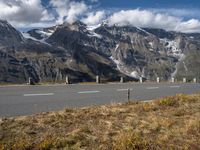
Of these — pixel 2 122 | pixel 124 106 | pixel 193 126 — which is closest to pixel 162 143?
pixel 193 126

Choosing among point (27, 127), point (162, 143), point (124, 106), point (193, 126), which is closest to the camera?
point (162, 143)

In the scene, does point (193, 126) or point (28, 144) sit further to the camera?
point (193, 126)

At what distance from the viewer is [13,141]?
809 centimetres

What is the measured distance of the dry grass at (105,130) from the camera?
27.1 feet

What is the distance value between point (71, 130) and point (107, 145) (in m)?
1.37

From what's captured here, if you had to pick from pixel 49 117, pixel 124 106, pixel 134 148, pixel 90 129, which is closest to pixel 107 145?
pixel 134 148

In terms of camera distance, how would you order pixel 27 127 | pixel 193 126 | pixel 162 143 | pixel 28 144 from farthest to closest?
pixel 193 126, pixel 27 127, pixel 162 143, pixel 28 144

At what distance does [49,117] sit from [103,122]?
156cm

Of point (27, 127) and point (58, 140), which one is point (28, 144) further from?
point (27, 127)

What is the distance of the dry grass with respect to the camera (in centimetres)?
827

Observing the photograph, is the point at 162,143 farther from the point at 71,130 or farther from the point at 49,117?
the point at 49,117

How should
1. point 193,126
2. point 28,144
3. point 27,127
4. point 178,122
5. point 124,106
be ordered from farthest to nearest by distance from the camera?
point 124,106 → point 178,122 → point 193,126 → point 27,127 → point 28,144

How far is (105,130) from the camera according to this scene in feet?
31.4

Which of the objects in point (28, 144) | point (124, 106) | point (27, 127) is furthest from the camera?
point (124, 106)
